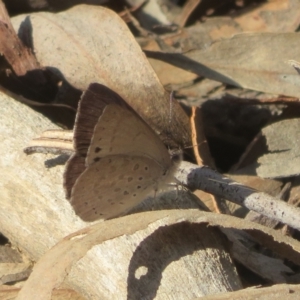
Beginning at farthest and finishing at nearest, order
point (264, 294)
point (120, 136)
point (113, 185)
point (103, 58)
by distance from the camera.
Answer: point (103, 58) → point (113, 185) → point (120, 136) → point (264, 294)

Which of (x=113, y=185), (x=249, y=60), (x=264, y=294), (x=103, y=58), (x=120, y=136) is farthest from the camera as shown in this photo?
(x=249, y=60)

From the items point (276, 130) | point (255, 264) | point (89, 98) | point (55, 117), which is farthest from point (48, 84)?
point (255, 264)

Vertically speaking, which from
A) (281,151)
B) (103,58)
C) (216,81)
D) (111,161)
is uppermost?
(103,58)

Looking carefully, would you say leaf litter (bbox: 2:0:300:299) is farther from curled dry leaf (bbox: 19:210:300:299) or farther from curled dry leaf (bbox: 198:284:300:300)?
curled dry leaf (bbox: 198:284:300:300)

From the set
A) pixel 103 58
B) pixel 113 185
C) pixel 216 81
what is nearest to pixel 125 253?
pixel 113 185

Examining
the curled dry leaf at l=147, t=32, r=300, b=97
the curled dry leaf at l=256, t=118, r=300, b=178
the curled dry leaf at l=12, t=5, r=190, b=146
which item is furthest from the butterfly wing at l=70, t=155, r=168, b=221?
the curled dry leaf at l=147, t=32, r=300, b=97

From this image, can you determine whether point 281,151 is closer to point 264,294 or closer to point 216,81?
point 216,81

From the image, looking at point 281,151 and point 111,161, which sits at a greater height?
point 111,161

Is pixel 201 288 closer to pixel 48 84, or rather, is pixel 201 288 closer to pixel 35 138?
pixel 35 138

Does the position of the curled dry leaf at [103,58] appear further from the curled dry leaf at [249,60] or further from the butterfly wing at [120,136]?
the curled dry leaf at [249,60]
